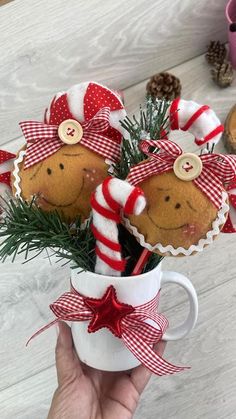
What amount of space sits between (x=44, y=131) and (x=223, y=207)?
16 centimetres

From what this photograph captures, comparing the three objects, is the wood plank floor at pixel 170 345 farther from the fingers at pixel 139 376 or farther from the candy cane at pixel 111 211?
the candy cane at pixel 111 211

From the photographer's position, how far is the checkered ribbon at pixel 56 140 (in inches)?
18.1

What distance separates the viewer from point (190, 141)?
2.63ft

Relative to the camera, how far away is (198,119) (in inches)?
18.1

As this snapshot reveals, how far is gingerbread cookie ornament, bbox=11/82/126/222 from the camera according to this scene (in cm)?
45

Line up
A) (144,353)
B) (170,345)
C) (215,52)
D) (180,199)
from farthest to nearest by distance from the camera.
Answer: (215,52)
(170,345)
(144,353)
(180,199)

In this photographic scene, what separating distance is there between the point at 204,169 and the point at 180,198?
0.03 metres

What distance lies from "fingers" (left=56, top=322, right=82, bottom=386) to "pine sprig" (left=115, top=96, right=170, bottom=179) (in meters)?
0.23

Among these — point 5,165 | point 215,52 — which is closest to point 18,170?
point 5,165

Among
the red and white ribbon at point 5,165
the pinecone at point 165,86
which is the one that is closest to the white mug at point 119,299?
the red and white ribbon at point 5,165

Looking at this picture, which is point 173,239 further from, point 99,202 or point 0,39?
point 0,39

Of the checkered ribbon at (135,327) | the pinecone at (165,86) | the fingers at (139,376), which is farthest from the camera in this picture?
the pinecone at (165,86)

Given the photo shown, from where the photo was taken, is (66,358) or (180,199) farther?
(66,358)

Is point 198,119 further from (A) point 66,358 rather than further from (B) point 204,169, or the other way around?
(A) point 66,358
